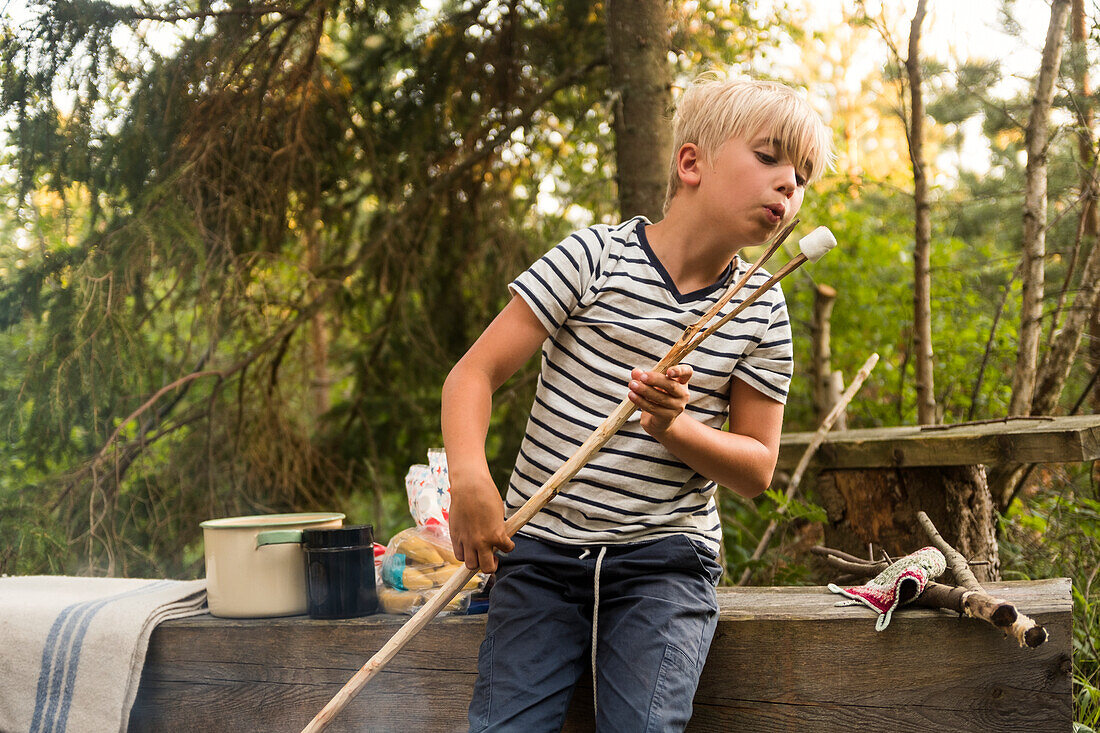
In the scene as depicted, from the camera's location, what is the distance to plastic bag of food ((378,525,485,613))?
1.86 metres

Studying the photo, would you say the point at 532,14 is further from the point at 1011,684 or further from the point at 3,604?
the point at 1011,684

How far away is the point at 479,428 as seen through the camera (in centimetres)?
143

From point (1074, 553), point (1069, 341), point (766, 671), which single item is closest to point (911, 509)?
point (1074, 553)

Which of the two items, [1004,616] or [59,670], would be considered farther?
[59,670]

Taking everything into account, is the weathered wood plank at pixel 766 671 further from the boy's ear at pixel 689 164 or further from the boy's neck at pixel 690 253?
the boy's ear at pixel 689 164

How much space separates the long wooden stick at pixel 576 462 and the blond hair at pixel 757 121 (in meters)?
0.21

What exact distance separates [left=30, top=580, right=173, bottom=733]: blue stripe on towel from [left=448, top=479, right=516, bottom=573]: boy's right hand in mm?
1040

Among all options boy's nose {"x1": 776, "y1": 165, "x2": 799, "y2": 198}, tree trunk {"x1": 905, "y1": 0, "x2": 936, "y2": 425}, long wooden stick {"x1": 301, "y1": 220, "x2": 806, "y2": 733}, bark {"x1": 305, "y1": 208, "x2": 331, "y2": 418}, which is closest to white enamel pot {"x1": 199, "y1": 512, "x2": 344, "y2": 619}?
long wooden stick {"x1": 301, "y1": 220, "x2": 806, "y2": 733}

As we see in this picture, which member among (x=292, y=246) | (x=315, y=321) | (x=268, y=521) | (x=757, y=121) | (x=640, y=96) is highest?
(x=640, y=96)

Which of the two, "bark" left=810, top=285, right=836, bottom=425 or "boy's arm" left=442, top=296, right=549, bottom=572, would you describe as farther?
"bark" left=810, top=285, right=836, bottom=425

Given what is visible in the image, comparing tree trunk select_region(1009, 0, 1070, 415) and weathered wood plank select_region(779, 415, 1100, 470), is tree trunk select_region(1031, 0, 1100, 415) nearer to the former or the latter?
tree trunk select_region(1009, 0, 1070, 415)

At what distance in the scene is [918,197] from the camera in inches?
126

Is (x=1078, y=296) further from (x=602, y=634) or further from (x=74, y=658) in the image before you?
(x=74, y=658)

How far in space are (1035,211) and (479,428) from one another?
239 cm
